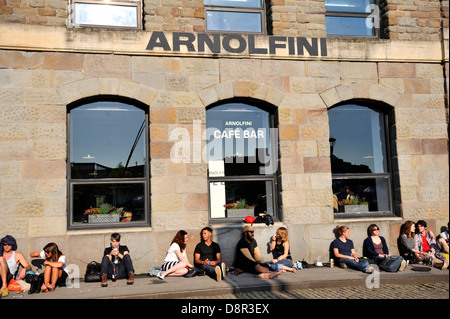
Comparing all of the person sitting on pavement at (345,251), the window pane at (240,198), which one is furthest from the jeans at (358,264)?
the window pane at (240,198)

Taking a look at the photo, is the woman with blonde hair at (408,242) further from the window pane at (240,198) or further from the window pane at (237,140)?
the window pane at (237,140)

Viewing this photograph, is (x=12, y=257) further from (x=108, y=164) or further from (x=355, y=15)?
(x=355, y=15)

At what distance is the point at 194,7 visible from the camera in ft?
33.2

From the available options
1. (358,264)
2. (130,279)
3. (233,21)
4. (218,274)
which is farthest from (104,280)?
(233,21)

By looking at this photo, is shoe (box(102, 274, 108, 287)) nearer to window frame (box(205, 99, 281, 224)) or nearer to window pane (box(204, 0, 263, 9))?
window frame (box(205, 99, 281, 224))

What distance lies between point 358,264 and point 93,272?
5.27 meters

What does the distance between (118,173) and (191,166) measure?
162 cm

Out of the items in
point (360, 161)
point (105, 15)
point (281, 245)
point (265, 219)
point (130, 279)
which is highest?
point (105, 15)

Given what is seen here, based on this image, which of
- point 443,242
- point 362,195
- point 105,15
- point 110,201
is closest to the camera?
point 110,201

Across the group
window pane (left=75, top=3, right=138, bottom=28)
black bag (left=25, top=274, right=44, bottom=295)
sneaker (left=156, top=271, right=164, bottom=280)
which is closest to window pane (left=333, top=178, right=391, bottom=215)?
sneaker (left=156, top=271, right=164, bottom=280)

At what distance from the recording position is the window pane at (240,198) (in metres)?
10.2

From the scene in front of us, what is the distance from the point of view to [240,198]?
10336mm

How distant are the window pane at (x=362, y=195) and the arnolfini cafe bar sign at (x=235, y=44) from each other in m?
3.17
